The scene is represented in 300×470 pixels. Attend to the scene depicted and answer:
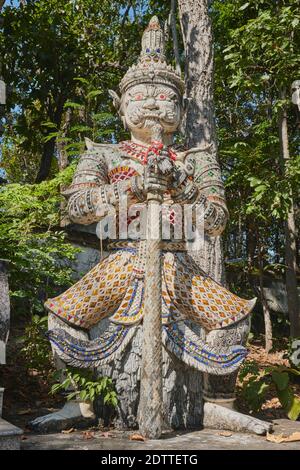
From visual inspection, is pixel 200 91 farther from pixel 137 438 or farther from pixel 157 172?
pixel 137 438

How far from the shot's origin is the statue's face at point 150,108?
3871 mm

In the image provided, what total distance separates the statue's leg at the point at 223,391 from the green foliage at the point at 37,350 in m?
2.26

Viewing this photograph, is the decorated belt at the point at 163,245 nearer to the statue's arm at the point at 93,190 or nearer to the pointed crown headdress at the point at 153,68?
the statue's arm at the point at 93,190

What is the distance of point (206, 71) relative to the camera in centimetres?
595

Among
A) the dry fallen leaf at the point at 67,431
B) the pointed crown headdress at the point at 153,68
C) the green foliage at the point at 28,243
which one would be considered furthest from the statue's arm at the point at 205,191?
the green foliage at the point at 28,243

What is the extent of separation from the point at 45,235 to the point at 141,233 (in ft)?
6.37

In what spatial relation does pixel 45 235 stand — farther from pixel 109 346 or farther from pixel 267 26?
pixel 267 26

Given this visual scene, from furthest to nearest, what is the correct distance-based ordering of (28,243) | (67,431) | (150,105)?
1. (28,243)
2. (150,105)
3. (67,431)

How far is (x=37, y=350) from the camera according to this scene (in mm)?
5418

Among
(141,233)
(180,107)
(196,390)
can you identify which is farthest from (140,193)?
(196,390)

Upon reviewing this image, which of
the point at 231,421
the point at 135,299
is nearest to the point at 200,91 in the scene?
the point at 135,299

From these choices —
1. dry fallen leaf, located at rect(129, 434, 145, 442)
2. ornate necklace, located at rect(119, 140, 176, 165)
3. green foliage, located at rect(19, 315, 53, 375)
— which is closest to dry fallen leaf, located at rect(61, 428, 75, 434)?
dry fallen leaf, located at rect(129, 434, 145, 442)

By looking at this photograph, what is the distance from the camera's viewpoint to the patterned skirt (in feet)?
11.6

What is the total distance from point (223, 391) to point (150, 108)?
2105 mm
